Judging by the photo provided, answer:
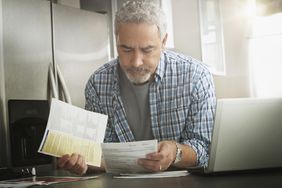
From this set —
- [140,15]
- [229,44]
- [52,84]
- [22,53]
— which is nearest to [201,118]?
[140,15]

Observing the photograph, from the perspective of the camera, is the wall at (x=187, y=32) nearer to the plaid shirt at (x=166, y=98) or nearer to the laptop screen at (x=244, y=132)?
the plaid shirt at (x=166, y=98)

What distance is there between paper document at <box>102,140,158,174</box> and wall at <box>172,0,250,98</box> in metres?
1.66

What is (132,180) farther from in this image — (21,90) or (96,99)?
(21,90)

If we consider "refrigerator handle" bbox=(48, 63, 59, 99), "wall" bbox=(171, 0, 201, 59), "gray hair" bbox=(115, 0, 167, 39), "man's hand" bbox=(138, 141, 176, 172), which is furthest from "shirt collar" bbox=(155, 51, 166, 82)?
"wall" bbox=(171, 0, 201, 59)

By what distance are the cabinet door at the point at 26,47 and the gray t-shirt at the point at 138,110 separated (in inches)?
26.7

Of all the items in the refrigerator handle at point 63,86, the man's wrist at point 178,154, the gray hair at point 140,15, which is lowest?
the man's wrist at point 178,154

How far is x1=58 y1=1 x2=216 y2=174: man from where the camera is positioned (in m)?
2.03

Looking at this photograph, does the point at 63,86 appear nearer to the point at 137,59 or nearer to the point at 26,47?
the point at 26,47

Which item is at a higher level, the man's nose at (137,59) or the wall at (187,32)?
the wall at (187,32)

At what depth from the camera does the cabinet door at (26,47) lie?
254 centimetres

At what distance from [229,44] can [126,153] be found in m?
1.86

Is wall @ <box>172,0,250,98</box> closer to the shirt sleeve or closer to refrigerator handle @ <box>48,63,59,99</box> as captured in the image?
refrigerator handle @ <box>48,63,59,99</box>

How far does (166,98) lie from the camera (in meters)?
2.14

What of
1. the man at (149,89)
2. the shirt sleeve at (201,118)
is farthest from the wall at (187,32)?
the shirt sleeve at (201,118)
